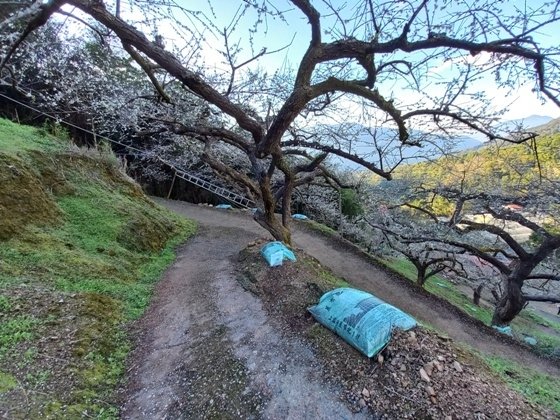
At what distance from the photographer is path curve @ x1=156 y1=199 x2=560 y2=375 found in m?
5.70

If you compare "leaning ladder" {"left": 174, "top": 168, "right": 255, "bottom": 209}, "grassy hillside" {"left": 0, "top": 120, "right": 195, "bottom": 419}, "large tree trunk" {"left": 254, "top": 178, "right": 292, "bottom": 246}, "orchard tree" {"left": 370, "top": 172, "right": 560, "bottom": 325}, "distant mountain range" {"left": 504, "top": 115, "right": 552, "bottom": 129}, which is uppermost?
"distant mountain range" {"left": 504, "top": 115, "right": 552, "bottom": 129}

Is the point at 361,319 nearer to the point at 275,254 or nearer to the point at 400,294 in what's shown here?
the point at 275,254

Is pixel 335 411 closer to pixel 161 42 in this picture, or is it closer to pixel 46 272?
pixel 46 272

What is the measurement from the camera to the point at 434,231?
26.0ft

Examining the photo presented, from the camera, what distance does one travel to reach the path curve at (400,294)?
5.70m

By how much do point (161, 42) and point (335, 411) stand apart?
394 cm

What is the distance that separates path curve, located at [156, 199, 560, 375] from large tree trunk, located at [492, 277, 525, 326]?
1233 millimetres

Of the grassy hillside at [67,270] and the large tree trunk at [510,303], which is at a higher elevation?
the large tree trunk at [510,303]

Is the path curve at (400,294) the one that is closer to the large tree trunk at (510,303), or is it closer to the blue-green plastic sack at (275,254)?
the large tree trunk at (510,303)

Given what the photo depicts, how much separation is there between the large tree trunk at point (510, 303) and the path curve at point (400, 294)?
123 centimetres

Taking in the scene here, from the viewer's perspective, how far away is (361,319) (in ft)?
9.94

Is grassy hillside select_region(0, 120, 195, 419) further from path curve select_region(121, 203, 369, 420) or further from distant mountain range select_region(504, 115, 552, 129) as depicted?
distant mountain range select_region(504, 115, 552, 129)

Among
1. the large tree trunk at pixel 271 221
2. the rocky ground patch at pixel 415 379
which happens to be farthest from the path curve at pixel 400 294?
the rocky ground patch at pixel 415 379

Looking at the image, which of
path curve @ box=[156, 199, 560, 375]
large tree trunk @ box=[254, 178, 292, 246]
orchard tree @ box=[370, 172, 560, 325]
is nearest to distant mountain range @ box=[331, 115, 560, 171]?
large tree trunk @ box=[254, 178, 292, 246]
